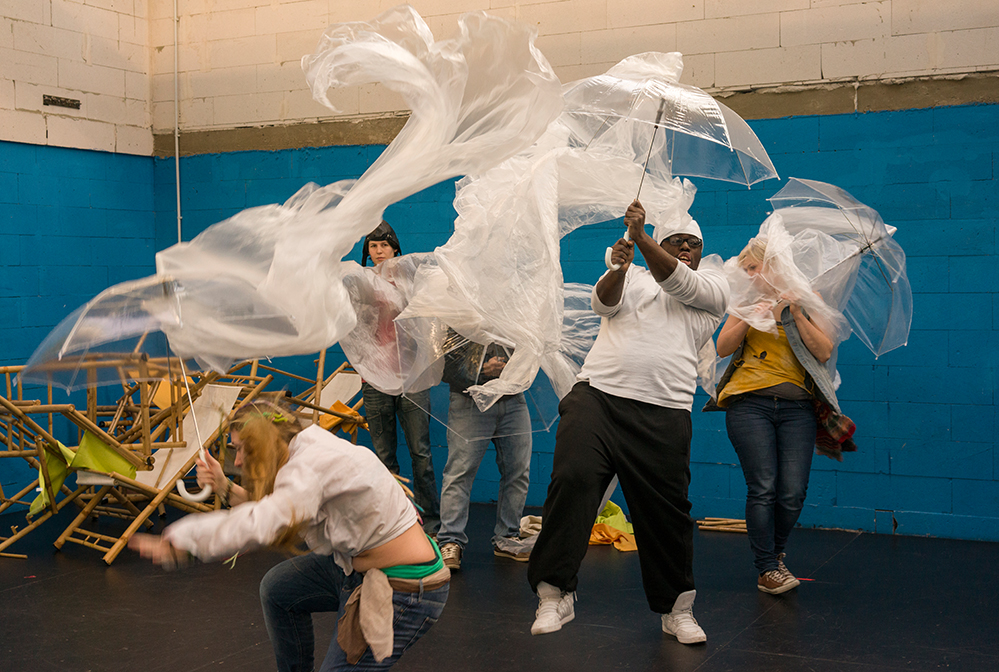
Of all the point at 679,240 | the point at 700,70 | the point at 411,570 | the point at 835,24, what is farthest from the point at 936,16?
the point at 411,570

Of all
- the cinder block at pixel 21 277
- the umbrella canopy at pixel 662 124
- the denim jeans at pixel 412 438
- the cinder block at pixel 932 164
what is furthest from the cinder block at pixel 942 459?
the cinder block at pixel 21 277

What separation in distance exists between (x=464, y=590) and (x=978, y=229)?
10.1 feet

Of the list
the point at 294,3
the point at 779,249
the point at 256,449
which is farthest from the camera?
the point at 294,3

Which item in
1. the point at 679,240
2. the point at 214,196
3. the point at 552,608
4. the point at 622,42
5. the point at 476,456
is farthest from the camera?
the point at 214,196

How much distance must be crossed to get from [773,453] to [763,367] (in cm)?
35

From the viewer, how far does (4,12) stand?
573cm

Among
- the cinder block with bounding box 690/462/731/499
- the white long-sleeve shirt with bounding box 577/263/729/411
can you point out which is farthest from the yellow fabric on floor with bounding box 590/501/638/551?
the white long-sleeve shirt with bounding box 577/263/729/411

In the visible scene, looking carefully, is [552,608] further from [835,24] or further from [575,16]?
[575,16]

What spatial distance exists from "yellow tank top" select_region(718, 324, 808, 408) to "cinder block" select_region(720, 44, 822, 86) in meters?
1.87

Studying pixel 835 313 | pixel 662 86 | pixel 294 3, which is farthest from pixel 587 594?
pixel 294 3

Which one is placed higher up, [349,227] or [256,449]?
[349,227]

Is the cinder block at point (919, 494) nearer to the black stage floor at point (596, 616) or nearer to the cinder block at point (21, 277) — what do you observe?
the black stage floor at point (596, 616)

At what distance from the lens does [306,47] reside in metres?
6.23

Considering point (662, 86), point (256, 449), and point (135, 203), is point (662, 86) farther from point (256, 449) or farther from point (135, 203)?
point (135, 203)
